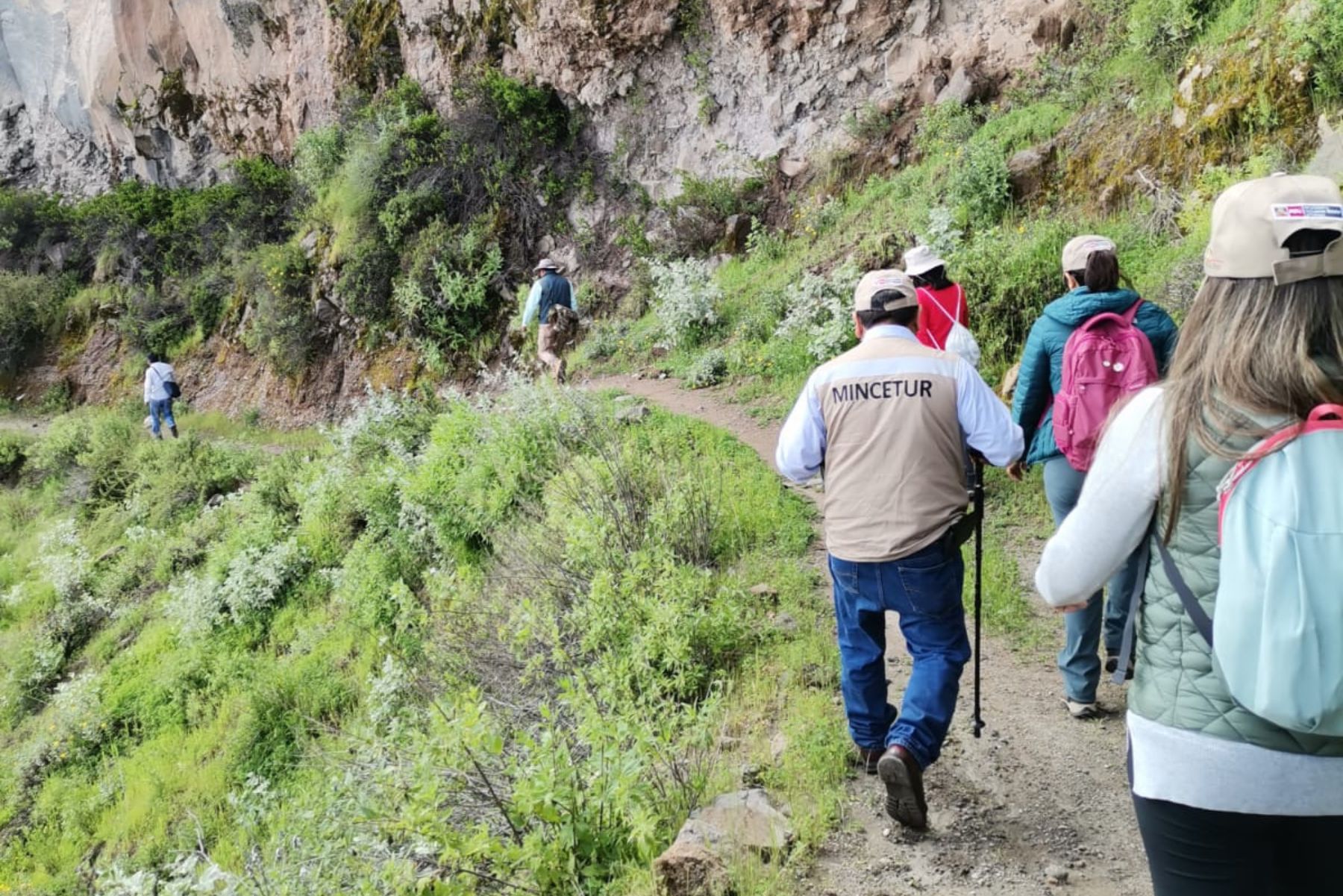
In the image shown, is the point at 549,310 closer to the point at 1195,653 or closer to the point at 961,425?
the point at 961,425

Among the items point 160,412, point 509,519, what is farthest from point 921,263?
point 160,412

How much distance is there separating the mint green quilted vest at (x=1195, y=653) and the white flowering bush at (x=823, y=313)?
823 cm

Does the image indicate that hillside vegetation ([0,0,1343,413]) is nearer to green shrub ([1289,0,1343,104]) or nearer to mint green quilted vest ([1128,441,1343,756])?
green shrub ([1289,0,1343,104])

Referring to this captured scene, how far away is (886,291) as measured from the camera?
10.9 ft

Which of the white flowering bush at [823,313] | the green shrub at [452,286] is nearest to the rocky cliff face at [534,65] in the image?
the green shrub at [452,286]

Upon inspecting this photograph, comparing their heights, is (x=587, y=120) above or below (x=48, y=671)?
above

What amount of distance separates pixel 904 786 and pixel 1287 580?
2026 millimetres

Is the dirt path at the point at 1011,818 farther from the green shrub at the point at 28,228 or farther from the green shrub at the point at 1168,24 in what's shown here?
the green shrub at the point at 28,228

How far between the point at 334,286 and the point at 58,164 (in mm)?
17032

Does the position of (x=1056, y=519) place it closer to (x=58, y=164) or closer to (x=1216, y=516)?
(x=1216, y=516)

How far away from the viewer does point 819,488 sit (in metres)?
A: 7.29

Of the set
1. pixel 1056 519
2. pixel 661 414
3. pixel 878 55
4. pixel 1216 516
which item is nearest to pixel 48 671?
pixel 661 414

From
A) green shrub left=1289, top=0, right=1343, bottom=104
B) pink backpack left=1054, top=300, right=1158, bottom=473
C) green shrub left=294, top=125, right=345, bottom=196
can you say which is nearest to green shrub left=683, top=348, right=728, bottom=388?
green shrub left=1289, top=0, right=1343, bottom=104

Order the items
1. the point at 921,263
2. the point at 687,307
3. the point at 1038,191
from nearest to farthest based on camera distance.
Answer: the point at 921,263 → the point at 1038,191 → the point at 687,307
